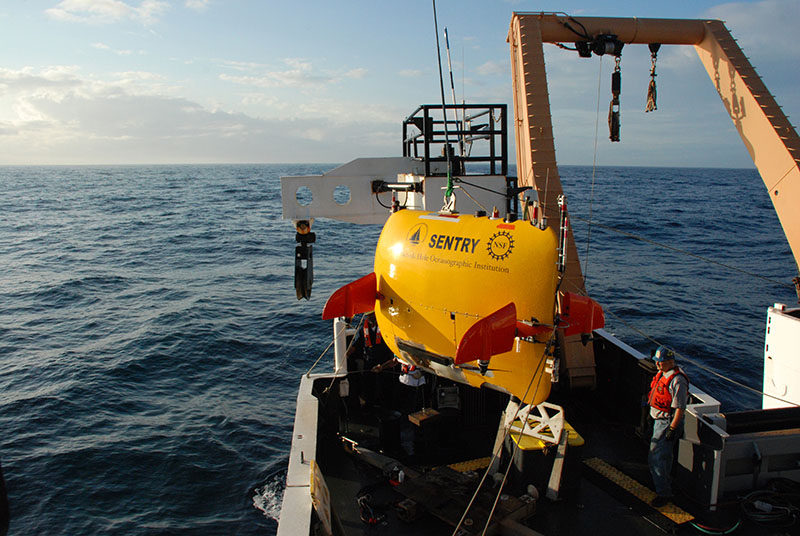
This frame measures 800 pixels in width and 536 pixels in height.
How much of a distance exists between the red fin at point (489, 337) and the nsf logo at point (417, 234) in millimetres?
1342

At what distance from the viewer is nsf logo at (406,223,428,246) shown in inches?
253

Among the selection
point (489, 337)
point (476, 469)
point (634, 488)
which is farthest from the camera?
point (476, 469)

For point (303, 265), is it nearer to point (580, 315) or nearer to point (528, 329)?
point (528, 329)

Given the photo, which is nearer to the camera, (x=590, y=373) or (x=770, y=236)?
Answer: (x=590, y=373)

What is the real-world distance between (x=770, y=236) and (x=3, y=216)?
68.4 m

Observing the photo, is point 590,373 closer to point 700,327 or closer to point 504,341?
point 504,341

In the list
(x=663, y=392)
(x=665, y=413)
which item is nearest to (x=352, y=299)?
(x=663, y=392)

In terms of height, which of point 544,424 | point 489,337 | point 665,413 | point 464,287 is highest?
point 464,287

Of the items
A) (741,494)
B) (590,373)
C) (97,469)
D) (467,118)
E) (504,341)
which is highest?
(467,118)

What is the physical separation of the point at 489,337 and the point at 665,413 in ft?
9.39

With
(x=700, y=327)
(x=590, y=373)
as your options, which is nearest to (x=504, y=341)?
(x=590, y=373)

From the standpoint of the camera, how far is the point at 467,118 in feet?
36.4

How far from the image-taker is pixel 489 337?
5.33 metres

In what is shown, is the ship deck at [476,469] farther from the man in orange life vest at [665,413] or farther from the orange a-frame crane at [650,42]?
the orange a-frame crane at [650,42]
